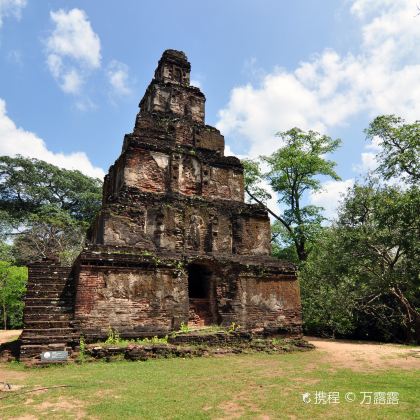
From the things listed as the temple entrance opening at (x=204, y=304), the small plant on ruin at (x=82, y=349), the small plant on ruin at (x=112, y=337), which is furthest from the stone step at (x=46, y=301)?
the temple entrance opening at (x=204, y=304)

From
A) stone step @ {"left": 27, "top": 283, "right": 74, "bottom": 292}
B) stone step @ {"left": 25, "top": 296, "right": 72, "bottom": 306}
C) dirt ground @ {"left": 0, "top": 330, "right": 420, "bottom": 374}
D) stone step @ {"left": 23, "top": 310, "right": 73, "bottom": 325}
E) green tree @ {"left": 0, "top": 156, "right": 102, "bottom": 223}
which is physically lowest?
dirt ground @ {"left": 0, "top": 330, "right": 420, "bottom": 374}

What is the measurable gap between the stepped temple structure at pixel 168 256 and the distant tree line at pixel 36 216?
10936mm

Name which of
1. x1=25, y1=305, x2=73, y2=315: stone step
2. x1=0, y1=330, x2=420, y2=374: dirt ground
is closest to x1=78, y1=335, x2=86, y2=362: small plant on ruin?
x1=25, y1=305, x2=73, y2=315: stone step

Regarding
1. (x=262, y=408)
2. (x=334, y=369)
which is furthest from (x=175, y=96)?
(x=262, y=408)

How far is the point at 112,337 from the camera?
410 inches

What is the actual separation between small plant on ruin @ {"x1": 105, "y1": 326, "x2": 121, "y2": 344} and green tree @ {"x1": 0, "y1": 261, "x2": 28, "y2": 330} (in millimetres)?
13240

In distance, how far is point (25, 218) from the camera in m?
33.2

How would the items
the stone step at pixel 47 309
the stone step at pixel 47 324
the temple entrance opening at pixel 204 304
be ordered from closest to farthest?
the stone step at pixel 47 324 < the stone step at pixel 47 309 < the temple entrance opening at pixel 204 304

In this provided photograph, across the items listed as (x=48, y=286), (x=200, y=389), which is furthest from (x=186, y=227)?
(x=200, y=389)

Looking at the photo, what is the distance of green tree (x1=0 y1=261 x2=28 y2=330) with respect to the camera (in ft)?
68.9

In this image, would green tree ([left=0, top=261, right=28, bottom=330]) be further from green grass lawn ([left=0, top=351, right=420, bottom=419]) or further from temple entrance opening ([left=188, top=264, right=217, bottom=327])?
green grass lawn ([left=0, top=351, right=420, bottom=419])

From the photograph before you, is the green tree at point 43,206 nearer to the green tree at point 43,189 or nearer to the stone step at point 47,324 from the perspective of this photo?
the green tree at point 43,189

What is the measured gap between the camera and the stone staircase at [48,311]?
930cm

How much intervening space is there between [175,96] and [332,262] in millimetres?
10819
